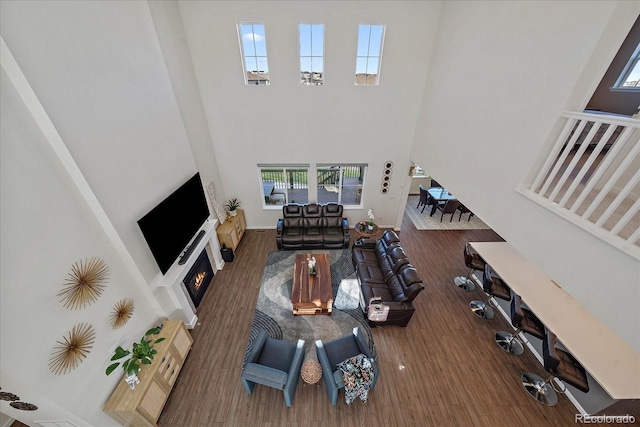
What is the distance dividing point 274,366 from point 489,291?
14.0 feet

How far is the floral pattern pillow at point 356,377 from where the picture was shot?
3168mm

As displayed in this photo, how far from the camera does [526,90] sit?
2.91 m

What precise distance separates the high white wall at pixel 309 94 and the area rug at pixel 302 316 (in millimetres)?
2640

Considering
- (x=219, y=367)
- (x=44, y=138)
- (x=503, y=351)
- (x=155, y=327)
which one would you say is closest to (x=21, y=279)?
(x=44, y=138)

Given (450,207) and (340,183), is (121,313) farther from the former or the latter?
(450,207)

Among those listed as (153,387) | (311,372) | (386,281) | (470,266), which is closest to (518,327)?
(470,266)

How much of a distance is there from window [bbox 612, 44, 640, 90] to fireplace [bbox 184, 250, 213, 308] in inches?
350

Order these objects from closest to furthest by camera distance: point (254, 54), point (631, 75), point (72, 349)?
point (72, 349) < point (631, 75) < point (254, 54)

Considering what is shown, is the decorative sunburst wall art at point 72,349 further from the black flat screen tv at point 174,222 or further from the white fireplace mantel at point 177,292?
the black flat screen tv at point 174,222

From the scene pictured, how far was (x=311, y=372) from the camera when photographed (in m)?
3.53

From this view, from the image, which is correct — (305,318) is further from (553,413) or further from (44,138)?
(44,138)

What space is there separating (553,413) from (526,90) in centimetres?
474

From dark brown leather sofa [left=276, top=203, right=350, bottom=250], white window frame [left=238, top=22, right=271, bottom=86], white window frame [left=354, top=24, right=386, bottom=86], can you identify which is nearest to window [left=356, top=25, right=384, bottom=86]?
white window frame [left=354, top=24, right=386, bottom=86]

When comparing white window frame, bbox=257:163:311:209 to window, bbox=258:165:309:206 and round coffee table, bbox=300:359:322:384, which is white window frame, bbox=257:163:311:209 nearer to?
window, bbox=258:165:309:206
